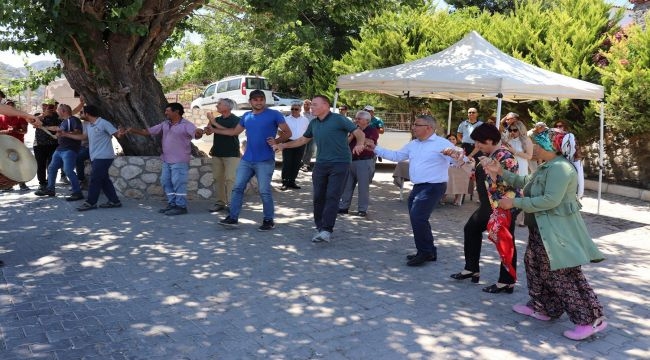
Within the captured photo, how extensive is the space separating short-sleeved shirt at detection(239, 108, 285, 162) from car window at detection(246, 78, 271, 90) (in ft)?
54.1

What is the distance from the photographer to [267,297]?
4.85 metres

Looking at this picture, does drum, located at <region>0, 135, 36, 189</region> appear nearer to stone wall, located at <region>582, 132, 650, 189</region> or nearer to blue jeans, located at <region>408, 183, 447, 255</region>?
blue jeans, located at <region>408, 183, 447, 255</region>

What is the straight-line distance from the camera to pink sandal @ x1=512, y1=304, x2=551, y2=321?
4.40 m

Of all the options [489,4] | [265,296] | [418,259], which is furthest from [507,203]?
[489,4]

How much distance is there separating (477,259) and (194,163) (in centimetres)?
545

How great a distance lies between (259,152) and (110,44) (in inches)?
165

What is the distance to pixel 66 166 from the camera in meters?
8.93

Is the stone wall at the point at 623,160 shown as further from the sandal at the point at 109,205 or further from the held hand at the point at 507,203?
the sandal at the point at 109,205

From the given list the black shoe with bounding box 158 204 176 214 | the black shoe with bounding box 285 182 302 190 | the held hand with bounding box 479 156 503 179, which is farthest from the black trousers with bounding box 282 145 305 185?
the held hand with bounding box 479 156 503 179

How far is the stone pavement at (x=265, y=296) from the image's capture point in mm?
3896

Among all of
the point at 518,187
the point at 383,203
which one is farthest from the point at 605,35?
the point at 518,187

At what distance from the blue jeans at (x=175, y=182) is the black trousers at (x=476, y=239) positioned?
4.40 metres

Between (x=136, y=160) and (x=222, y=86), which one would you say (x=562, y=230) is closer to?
Answer: (x=136, y=160)

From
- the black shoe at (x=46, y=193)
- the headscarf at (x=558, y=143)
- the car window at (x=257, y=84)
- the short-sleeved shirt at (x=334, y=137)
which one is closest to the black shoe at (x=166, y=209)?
the black shoe at (x=46, y=193)
